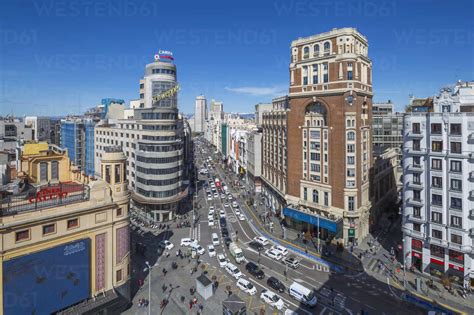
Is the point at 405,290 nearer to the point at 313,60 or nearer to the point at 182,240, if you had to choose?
the point at 182,240

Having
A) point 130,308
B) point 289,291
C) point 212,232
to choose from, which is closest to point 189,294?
point 130,308

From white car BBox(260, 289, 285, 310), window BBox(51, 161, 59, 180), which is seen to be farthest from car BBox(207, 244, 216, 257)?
window BBox(51, 161, 59, 180)

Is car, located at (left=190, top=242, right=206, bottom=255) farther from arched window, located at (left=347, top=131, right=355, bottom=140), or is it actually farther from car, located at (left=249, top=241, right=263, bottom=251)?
arched window, located at (left=347, top=131, right=355, bottom=140)

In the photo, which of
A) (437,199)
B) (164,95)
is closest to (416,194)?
(437,199)

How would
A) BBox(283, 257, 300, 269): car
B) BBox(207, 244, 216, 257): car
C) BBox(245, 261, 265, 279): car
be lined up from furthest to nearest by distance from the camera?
BBox(207, 244, 216, 257): car
BBox(283, 257, 300, 269): car
BBox(245, 261, 265, 279): car

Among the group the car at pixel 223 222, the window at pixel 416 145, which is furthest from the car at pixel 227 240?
the window at pixel 416 145

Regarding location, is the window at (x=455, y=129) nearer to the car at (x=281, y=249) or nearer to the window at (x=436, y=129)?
the window at (x=436, y=129)

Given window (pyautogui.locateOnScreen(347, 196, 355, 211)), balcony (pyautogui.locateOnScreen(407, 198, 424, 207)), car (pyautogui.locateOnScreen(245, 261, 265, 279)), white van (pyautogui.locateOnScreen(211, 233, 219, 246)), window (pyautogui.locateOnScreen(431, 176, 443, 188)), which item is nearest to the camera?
window (pyautogui.locateOnScreen(431, 176, 443, 188))
